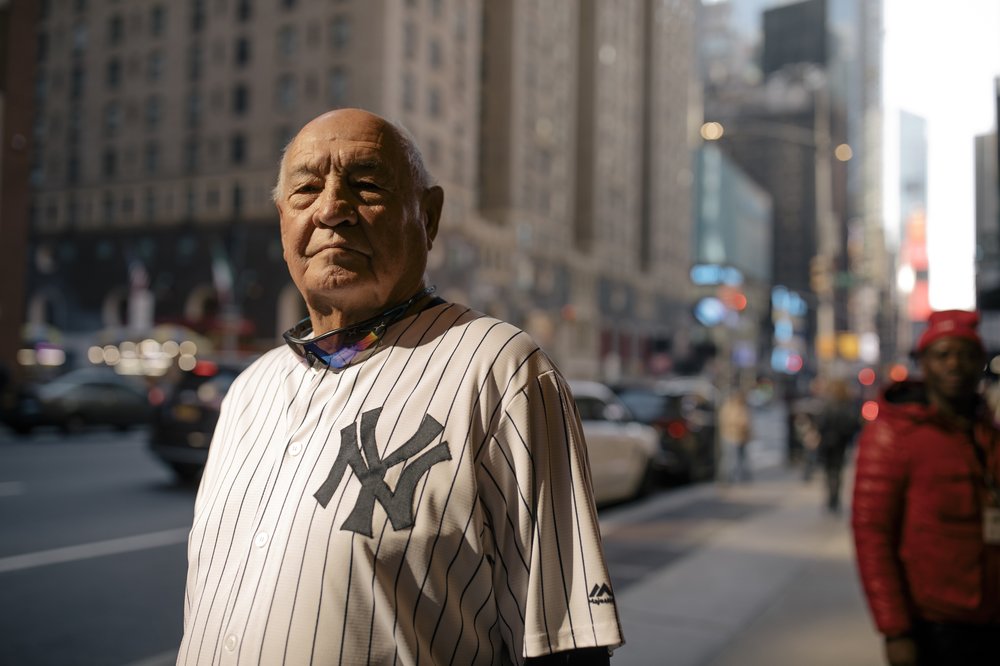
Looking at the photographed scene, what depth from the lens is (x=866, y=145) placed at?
191 metres

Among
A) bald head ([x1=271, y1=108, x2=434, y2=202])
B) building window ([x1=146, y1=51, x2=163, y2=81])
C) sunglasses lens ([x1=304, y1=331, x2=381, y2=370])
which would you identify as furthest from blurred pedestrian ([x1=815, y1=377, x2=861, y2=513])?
building window ([x1=146, y1=51, x2=163, y2=81])

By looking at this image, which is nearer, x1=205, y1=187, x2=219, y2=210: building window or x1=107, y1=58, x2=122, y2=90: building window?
x1=205, y1=187, x2=219, y2=210: building window

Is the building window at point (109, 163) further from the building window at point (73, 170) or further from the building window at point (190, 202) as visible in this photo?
the building window at point (190, 202)

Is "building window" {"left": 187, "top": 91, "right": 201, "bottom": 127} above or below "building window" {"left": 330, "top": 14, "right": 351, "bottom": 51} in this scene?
below

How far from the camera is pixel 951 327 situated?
3.23 m

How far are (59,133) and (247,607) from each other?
57.3 metres

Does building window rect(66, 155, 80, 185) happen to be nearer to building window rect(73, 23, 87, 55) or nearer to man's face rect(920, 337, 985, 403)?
building window rect(73, 23, 87, 55)

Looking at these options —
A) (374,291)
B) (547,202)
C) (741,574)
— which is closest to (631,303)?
(547,202)

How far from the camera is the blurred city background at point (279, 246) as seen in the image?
916 cm

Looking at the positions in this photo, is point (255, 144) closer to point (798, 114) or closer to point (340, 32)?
point (340, 32)

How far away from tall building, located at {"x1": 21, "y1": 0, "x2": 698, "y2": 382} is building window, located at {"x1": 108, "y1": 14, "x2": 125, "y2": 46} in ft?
0.59

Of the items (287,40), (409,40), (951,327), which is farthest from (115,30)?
(951,327)

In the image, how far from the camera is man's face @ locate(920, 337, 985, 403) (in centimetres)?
314

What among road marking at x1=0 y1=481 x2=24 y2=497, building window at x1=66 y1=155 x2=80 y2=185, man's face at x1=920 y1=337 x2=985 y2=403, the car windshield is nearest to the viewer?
man's face at x1=920 y1=337 x2=985 y2=403
